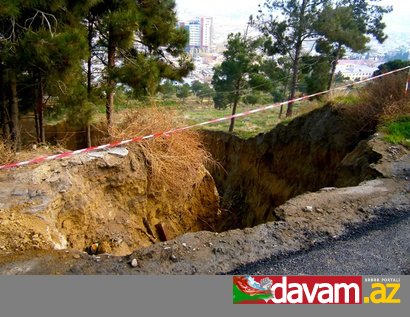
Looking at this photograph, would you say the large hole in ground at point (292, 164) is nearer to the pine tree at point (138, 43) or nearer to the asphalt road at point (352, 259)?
the asphalt road at point (352, 259)

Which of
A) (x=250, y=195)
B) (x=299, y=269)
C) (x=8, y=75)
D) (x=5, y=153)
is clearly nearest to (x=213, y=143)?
(x=250, y=195)

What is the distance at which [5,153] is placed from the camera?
19.6 feet

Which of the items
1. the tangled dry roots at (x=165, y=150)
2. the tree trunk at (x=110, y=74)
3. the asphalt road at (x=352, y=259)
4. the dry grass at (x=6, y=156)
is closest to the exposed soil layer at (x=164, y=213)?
the asphalt road at (x=352, y=259)

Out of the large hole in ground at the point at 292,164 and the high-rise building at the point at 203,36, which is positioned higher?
the high-rise building at the point at 203,36

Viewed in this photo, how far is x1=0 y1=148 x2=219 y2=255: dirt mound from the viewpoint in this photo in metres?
4.57

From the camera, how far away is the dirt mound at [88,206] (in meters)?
4.57

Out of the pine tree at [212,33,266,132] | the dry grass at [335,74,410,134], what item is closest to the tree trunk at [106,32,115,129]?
the dry grass at [335,74,410,134]

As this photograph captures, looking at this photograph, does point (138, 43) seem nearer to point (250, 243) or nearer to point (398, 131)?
point (398, 131)

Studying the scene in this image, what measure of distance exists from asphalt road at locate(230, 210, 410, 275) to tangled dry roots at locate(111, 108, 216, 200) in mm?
4028

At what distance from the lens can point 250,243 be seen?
4207mm

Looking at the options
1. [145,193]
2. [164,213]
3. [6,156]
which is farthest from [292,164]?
[6,156]

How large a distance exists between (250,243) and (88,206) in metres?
3.03

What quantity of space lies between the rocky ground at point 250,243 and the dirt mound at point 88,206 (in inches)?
20.3

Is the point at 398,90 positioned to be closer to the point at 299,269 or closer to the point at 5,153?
the point at 299,269
